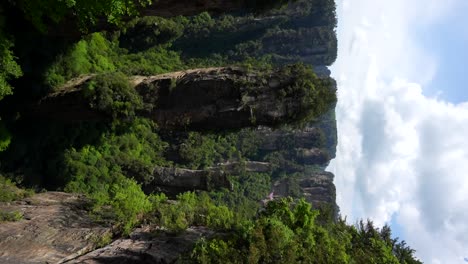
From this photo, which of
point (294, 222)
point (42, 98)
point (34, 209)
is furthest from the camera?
point (42, 98)

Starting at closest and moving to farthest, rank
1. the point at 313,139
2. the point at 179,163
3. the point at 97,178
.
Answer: the point at 97,178 → the point at 179,163 → the point at 313,139

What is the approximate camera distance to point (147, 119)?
111 feet

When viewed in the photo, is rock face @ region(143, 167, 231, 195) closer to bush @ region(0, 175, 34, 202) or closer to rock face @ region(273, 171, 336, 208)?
bush @ region(0, 175, 34, 202)

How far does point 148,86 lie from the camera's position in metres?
28.9

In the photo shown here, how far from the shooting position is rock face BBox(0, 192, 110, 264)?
Answer: 1648 cm

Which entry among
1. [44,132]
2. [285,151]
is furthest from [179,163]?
[285,151]

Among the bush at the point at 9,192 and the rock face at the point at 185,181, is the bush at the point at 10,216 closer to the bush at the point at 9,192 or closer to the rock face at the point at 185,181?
the bush at the point at 9,192

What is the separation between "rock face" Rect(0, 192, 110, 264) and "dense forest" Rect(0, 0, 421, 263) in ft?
2.10

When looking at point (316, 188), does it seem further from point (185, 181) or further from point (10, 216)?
point (10, 216)

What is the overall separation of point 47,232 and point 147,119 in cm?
1624

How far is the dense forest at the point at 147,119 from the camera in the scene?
1727 centimetres

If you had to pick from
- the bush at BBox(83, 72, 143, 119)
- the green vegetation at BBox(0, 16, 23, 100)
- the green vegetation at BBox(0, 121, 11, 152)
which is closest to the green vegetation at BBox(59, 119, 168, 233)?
the bush at BBox(83, 72, 143, 119)

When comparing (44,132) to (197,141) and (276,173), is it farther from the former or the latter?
(276,173)

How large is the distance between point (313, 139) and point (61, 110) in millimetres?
66465
